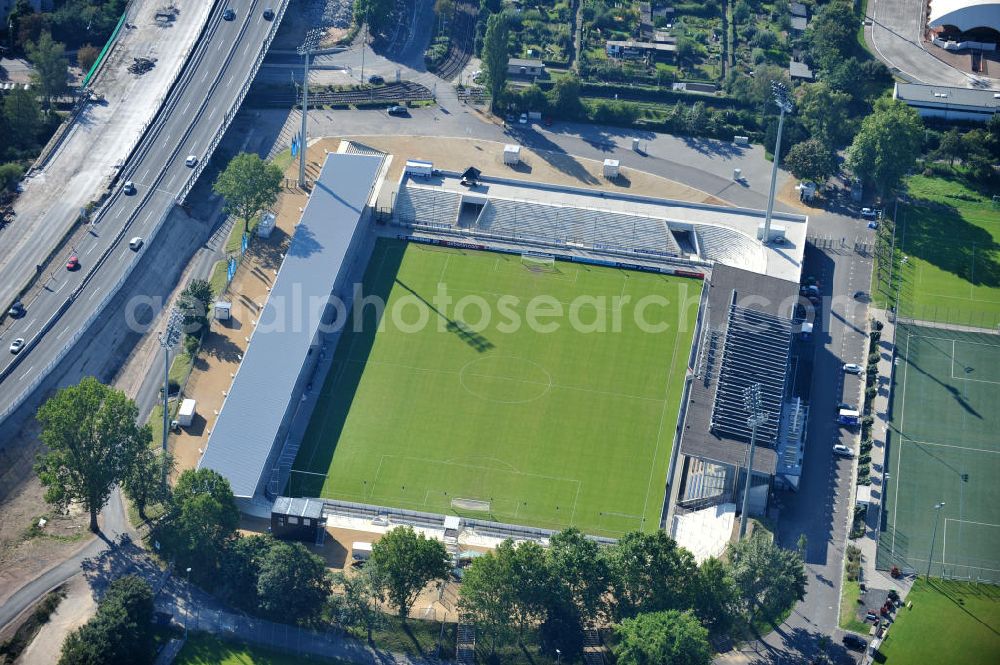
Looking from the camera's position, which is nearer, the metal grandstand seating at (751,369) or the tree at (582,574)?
the tree at (582,574)

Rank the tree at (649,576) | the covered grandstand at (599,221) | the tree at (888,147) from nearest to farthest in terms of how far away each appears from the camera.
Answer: the tree at (649,576)
the covered grandstand at (599,221)
the tree at (888,147)

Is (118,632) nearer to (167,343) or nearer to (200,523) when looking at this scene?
(200,523)

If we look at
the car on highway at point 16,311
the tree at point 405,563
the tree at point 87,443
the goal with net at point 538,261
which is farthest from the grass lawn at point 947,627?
the car on highway at point 16,311

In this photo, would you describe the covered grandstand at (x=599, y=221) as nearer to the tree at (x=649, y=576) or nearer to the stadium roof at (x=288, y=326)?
the stadium roof at (x=288, y=326)

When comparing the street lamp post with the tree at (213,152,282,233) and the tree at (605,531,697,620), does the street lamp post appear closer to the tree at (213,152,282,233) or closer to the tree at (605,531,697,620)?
the tree at (605,531,697,620)

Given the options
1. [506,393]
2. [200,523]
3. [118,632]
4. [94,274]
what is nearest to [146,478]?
[200,523]
